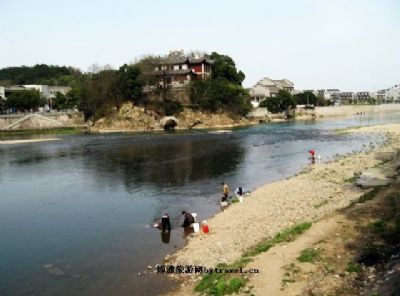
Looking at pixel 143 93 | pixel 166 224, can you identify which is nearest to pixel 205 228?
pixel 166 224

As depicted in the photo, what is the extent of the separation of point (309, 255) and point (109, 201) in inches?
780

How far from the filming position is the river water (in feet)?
58.1

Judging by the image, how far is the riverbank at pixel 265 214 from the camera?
59.5 ft

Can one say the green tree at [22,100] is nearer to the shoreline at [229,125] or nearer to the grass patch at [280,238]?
the shoreline at [229,125]

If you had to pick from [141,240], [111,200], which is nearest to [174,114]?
[111,200]

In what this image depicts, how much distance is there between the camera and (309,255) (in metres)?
14.5

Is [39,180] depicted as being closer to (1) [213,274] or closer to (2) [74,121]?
(1) [213,274]

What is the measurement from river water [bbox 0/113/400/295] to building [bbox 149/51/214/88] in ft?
142

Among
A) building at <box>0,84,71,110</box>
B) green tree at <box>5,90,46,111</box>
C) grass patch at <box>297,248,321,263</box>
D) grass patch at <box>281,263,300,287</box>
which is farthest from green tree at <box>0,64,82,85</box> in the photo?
grass patch at <box>281,263,300,287</box>

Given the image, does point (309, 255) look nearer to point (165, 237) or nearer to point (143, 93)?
point (165, 237)

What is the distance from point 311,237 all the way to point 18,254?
48.0 ft

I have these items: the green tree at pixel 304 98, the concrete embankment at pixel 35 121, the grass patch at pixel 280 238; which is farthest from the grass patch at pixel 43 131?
the green tree at pixel 304 98

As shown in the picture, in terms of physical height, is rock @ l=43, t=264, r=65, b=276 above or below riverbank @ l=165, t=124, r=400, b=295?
below

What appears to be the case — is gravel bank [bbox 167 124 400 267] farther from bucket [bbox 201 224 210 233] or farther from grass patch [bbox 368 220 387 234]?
grass patch [bbox 368 220 387 234]
